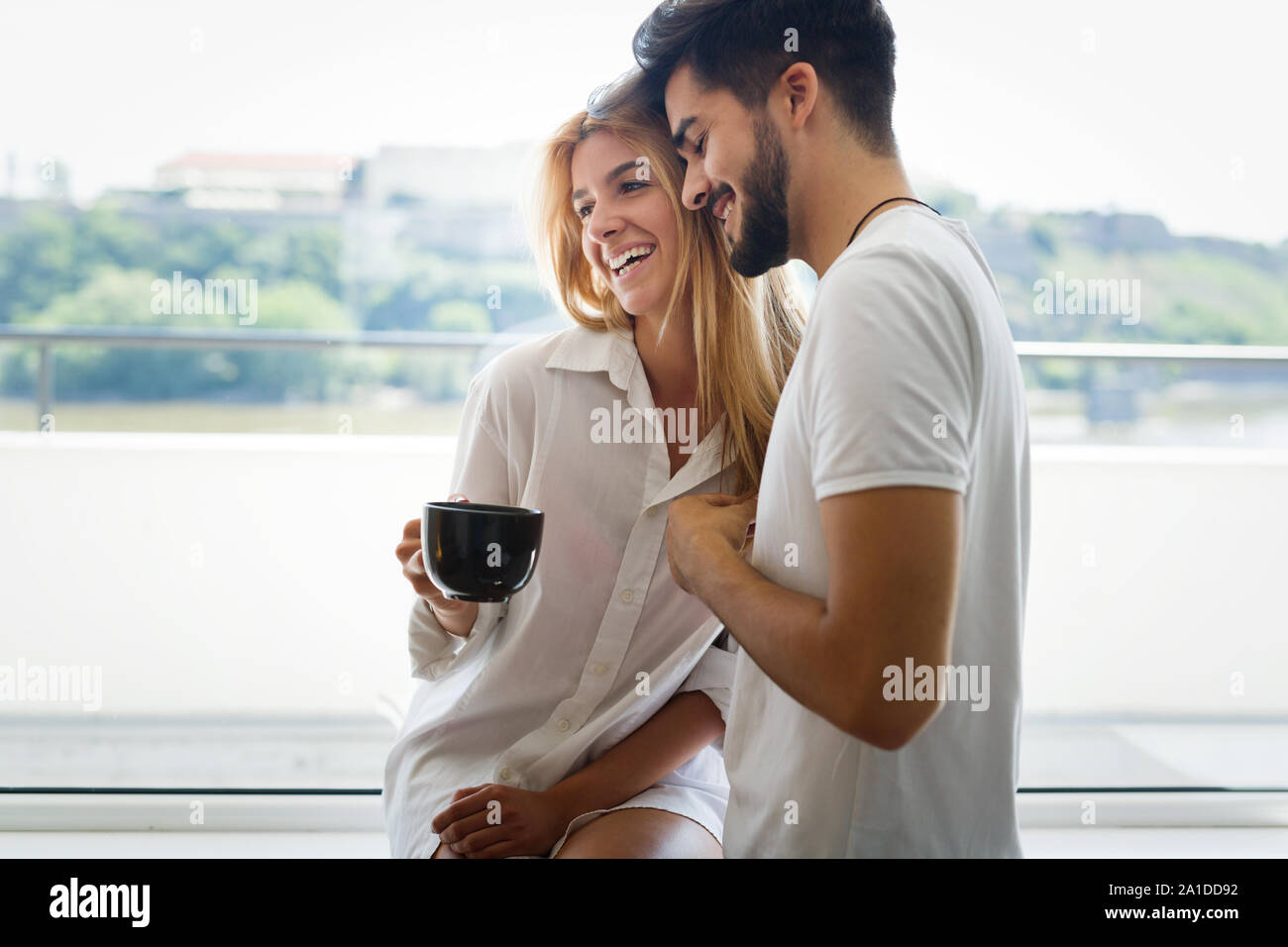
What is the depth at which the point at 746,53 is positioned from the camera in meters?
1.07

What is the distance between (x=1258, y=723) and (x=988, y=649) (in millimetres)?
2115

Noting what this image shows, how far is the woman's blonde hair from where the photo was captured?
1.34 metres

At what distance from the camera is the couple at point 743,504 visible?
78 cm

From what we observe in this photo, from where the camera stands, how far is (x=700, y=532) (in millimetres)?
1015

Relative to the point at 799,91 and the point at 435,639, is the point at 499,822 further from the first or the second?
the point at 799,91

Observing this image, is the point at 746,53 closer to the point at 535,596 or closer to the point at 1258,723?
the point at 535,596

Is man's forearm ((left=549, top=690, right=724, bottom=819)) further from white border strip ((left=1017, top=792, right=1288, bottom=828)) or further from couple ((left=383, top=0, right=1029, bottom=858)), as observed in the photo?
white border strip ((left=1017, top=792, right=1288, bottom=828))

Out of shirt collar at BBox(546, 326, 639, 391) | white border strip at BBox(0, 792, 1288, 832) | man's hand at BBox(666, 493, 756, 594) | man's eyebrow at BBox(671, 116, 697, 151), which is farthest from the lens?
white border strip at BBox(0, 792, 1288, 832)

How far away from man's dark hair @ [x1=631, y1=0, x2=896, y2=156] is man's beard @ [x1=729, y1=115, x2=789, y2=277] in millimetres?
44

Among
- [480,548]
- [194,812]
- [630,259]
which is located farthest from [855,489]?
[194,812]

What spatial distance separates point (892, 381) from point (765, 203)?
16.2 inches

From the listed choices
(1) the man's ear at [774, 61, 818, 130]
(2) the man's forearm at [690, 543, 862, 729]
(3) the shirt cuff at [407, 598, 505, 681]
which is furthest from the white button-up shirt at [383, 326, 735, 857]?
(1) the man's ear at [774, 61, 818, 130]

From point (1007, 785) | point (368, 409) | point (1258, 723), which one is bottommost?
point (1258, 723)
